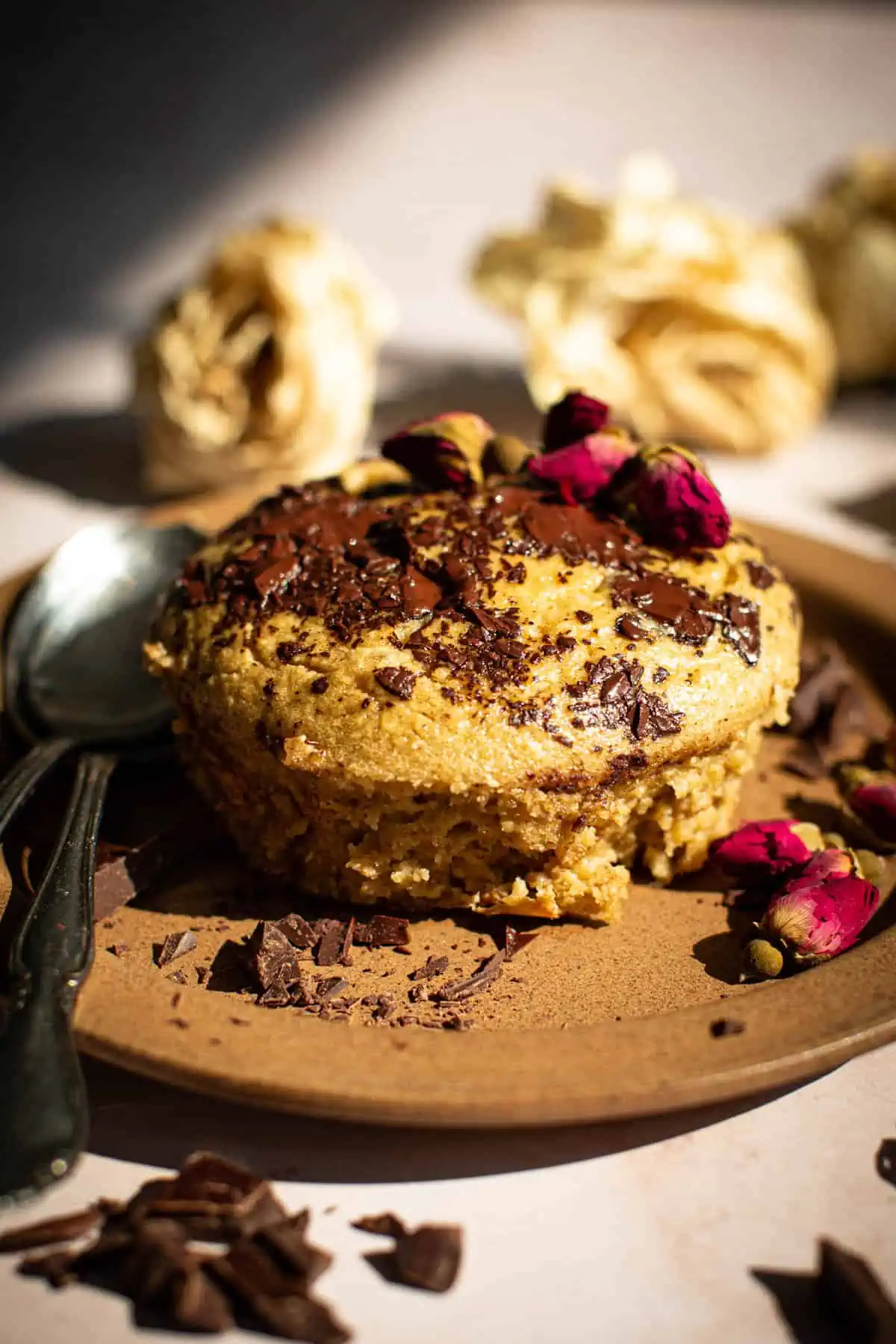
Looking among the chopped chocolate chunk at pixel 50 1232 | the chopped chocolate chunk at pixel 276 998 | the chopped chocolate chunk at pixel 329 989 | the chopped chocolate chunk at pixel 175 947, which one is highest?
the chopped chocolate chunk at pixel 329 989

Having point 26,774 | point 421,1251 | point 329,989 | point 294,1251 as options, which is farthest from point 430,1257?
point 26,774

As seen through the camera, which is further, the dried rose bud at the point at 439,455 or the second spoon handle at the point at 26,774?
the dried rose bud at the point at 439,455

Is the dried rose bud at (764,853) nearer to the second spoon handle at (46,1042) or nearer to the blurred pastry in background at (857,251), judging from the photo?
the second spoon handle at (46,1042)

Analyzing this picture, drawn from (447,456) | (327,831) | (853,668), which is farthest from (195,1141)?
(853,668)

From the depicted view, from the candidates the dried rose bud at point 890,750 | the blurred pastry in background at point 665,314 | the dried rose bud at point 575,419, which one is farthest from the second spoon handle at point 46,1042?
the blurred pastry in background at point 665,314

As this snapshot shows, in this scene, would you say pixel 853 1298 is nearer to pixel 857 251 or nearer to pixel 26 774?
pixel 26 774

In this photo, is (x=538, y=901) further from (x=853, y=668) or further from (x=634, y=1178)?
(x=853, y=668)

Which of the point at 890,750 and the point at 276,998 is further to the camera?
the point at 890,750
